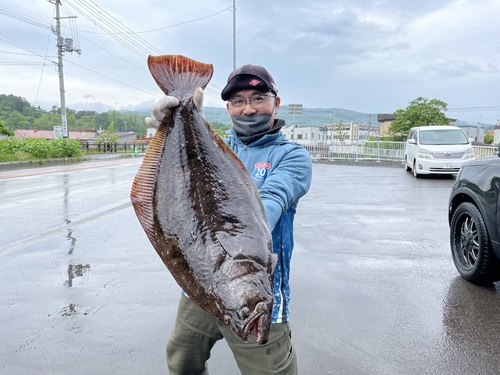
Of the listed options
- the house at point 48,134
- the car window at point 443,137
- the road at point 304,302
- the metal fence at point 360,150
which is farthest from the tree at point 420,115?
the house at point 48,134

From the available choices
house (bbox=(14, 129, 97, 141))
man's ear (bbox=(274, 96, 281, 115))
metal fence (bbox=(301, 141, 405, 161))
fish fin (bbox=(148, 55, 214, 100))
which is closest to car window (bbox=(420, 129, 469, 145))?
metal fence (bbox=(301, 141, 405, 161))

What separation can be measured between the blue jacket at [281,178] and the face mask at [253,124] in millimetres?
45

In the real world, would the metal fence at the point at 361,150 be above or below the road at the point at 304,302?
above

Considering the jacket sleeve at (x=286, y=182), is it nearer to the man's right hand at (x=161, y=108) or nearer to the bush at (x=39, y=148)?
the man's right hand at (x=161, y=108)

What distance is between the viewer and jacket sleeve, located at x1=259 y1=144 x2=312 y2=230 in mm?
1552

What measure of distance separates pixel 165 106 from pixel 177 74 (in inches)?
7.0

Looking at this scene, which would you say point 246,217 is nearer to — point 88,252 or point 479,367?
point 479,367

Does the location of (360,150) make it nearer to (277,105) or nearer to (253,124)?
(277,105)

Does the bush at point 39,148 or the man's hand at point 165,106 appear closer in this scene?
the man's hand at point 165,106

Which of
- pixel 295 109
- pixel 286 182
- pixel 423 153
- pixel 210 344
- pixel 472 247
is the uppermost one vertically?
pixel 295 109

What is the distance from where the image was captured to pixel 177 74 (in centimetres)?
162

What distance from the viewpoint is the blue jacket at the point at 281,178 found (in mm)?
1723

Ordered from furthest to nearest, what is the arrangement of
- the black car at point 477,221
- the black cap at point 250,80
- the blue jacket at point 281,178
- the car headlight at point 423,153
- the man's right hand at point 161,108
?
the car headlight at point 423,153 < the black car at point 477,221 < the black cap at point 250,80 < the blue jacket at point 281,178 < the man's right hand at point 161,108

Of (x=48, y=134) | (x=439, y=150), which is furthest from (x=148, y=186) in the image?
(x=48, y=134)
